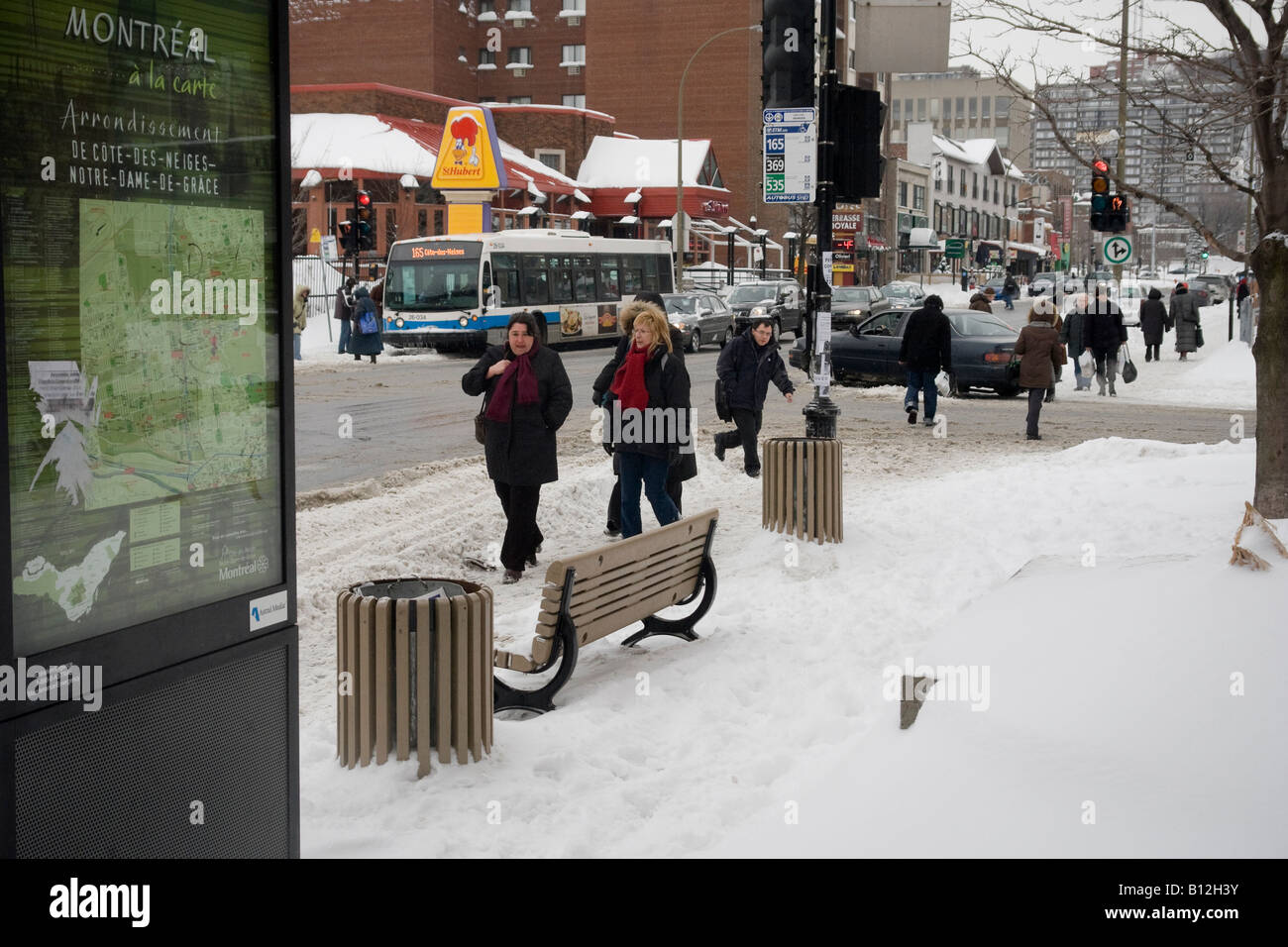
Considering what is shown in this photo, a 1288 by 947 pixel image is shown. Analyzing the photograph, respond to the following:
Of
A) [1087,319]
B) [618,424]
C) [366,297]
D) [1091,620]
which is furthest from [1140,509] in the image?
[366,297]

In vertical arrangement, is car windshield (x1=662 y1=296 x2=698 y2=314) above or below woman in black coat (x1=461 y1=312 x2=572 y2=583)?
above

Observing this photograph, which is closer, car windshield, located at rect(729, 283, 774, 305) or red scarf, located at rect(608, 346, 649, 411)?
red scarf, located at rect(608, 346, 649, 411)

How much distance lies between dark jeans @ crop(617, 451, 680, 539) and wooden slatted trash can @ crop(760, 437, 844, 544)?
889 millimetres

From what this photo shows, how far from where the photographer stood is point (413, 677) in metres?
5.41

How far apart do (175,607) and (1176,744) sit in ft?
11.3

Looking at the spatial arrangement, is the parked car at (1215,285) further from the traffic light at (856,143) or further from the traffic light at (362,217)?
the traffic light at (856,143)

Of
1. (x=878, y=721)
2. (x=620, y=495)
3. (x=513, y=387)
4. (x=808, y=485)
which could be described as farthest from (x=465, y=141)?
(x=878, y=721)

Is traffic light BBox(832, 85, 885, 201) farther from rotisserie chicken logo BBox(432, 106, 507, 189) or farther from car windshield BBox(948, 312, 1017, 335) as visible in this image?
rotisserie chicken logo BBox(432, 106, 507, 189)

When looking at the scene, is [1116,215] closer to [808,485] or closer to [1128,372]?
[1128,372]

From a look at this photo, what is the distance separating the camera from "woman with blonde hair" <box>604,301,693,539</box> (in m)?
9.53

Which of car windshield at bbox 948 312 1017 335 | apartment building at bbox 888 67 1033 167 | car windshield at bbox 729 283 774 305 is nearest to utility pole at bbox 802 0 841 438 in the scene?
car windshield at bbox 948 312 1017 335

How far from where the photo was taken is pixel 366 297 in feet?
93.9
